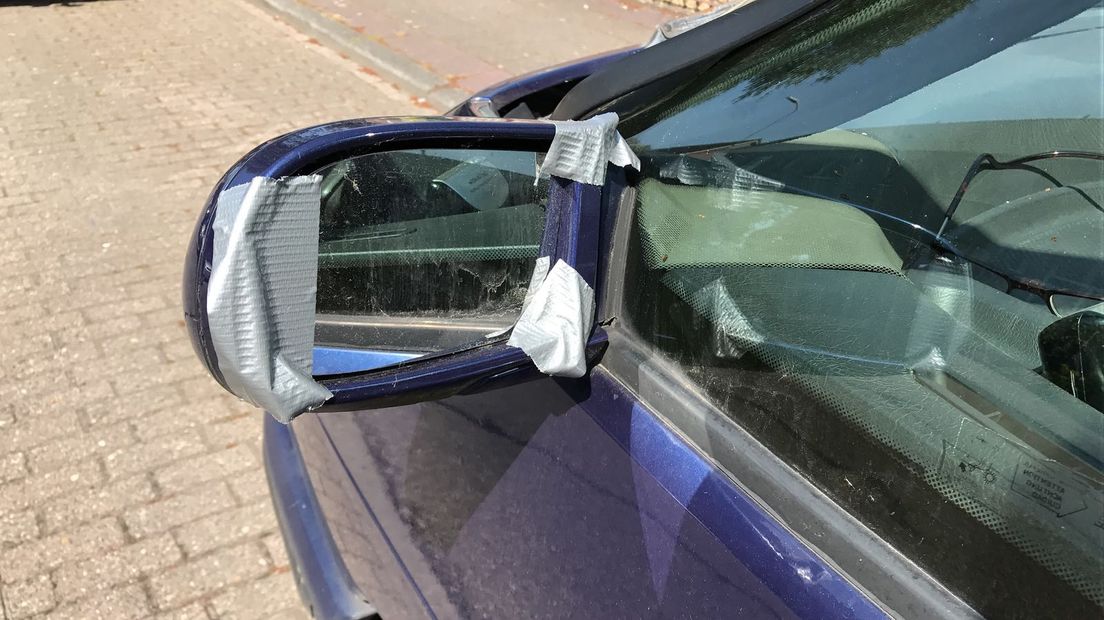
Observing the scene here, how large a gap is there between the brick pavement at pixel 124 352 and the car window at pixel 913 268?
76.2 inches

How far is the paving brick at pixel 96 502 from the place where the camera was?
116 inches

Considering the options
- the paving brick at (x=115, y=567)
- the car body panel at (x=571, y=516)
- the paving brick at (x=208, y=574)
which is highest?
the car body panel at (x=571, y=516)

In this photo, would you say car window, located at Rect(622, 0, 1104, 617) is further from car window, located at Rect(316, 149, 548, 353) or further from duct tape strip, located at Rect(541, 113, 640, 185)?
car window, located at Rect(316, 149, 548, 353)

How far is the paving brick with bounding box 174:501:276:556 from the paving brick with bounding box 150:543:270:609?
47 millimetres

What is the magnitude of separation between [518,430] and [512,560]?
227 millimetres

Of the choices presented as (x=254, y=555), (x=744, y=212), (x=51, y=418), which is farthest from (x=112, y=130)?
(x=744, y=212)

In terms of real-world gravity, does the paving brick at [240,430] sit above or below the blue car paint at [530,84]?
below

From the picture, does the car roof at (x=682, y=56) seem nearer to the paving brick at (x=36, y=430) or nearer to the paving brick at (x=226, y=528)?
the paving brick at (x=226, y=528)

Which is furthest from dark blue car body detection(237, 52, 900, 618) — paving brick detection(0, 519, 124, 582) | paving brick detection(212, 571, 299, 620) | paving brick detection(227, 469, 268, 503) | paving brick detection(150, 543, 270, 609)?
paving brick detection(0, 519, 124, 582)

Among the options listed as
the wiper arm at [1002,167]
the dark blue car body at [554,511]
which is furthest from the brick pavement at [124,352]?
the wiper arm at [1002,167]

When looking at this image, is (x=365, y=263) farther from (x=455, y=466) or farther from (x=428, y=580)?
(x=428, y=580)

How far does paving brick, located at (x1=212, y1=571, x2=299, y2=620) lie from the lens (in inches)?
106

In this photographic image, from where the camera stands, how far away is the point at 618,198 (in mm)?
1542

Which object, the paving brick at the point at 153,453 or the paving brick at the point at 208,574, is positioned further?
the paving brick at the point at 153,453
